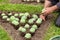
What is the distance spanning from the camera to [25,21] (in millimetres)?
5211

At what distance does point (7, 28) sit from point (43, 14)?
34.9 inches

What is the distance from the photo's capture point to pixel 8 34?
4.91 meters

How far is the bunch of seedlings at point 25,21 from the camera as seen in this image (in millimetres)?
4809

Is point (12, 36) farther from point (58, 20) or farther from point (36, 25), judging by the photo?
point (58, 20)

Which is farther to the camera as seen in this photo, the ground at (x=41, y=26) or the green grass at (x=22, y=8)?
the green grass at (x=22, y=8)

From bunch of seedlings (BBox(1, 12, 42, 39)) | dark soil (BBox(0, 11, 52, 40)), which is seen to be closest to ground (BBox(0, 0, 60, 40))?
dark soil (BBox(0, 11, 52, 40))

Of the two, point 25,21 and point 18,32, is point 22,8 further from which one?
point 18,32

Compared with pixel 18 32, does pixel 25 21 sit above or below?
above

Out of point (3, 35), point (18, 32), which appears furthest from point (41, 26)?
point (3, 35)

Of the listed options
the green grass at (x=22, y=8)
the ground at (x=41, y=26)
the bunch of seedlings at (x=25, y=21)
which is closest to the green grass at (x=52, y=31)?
the ground at (x=41, y=26)

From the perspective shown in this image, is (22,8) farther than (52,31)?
Yes

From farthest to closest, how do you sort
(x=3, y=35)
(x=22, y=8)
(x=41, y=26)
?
1. (x=22, y=8)
2. (x=41, y=26)
3. (x=3, y=35)

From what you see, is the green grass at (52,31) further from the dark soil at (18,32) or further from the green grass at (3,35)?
the green grass at (3,35)

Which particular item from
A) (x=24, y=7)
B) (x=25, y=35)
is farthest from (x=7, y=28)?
(x=24, y=7)
